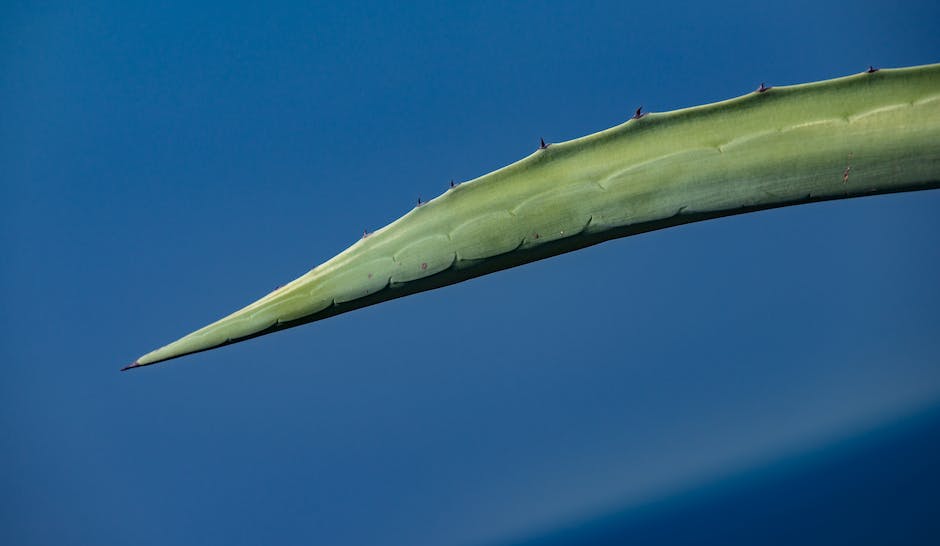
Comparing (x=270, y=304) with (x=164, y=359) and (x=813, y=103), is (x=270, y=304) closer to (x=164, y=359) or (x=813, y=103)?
(x=164, y=359)

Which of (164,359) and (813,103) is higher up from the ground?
(813,103)

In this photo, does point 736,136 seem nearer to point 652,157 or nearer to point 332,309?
point 652,157

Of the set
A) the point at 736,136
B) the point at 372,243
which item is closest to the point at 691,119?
the point at 736,136

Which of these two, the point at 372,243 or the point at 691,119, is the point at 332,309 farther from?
the point at 691,119

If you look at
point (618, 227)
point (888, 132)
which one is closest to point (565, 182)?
point (618, 227)

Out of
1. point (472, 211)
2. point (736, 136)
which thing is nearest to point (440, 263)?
point (472, 211)
